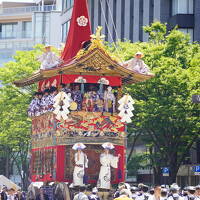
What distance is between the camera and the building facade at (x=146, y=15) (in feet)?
200

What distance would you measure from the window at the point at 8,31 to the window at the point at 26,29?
4.13ft

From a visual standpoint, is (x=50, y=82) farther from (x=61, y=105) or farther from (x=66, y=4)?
(x=66, y=4)

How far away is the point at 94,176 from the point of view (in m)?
31.9

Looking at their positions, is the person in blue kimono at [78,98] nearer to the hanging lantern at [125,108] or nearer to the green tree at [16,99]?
the hanging lantern at [125,108]

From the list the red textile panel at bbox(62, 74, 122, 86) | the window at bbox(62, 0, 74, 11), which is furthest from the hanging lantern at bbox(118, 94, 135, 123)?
the window at bbox(62, 0, 74, 11)

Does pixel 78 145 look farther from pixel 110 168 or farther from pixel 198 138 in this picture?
pixel 198 138

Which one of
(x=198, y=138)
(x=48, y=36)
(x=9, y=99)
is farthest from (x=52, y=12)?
(x=198, y=138)

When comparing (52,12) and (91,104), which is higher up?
(52,12)

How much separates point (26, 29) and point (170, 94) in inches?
2283

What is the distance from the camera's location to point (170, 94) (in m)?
43.0

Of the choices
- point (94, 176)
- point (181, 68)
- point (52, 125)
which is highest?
point (181, 68)

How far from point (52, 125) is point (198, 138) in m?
16.5

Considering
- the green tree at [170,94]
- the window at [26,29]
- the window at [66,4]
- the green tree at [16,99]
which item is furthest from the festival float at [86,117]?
the window at [26,29]

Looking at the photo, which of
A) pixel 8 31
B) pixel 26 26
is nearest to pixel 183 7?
pixel 26 26
